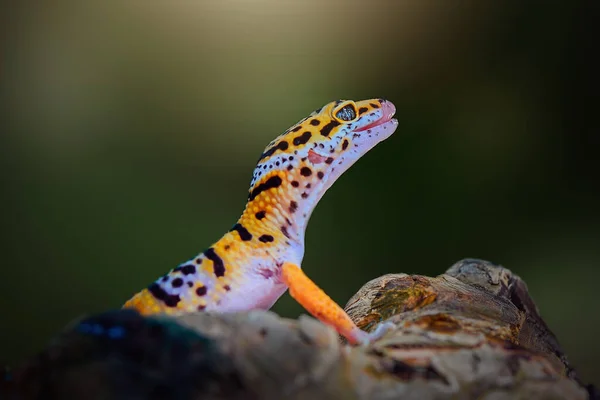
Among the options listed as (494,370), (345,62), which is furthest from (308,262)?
(494,370)

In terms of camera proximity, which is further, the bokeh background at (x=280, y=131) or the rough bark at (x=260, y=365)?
the bokeh background at (x=280, y=131)

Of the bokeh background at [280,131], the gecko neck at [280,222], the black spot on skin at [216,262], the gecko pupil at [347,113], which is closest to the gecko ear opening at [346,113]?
the gecko pupil at [347,113]

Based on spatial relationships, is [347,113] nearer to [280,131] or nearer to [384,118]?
[384,118]

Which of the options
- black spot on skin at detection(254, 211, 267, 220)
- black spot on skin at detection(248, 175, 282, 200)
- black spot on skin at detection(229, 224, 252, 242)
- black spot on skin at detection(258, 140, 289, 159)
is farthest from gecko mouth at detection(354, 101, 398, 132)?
black spot on skin at detection(229, 224, 252, 242)

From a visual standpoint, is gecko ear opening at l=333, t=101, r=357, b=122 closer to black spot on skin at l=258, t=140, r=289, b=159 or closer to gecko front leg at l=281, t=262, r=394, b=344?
black spot on skin at l=258, t=140, r=289, b=159

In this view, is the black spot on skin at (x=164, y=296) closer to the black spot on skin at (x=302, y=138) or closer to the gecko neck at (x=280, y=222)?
the gecko neck at (x=280, y=222)

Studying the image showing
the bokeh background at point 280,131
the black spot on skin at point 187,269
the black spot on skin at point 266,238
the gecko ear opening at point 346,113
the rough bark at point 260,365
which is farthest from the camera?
the bokeh background at point 280,131
